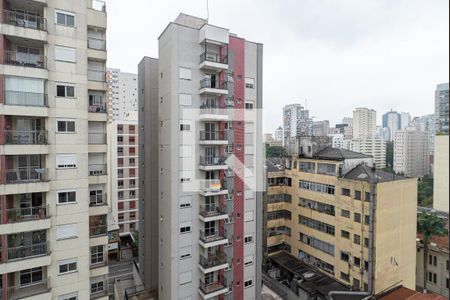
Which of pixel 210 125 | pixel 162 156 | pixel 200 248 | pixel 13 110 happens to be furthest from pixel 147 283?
pixel 13 110

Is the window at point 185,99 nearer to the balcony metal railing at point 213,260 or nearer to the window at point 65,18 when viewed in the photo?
the window at point 65,18

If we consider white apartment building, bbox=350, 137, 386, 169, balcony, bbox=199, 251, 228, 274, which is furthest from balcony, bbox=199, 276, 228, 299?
white apartment building, bbox=350, 137, 386, 169

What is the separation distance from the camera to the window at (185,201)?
563 inches

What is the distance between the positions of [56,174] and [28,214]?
6.25 feet

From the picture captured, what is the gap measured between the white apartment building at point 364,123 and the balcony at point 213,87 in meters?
42.7

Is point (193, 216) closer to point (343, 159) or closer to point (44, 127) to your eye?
point (44, 127)

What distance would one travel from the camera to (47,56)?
34.4ft

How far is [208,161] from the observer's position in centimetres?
1488

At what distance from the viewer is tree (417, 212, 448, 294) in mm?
20656

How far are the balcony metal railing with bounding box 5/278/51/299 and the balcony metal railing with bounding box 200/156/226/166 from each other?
847 centimetres

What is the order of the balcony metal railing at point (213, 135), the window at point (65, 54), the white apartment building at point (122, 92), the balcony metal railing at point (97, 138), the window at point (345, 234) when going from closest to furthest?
the window at point (65, 54), the balcony metal railing at point (97, 138), the balcony metal railing at point (213, 135), the window at point (345, 234), the white apartment building at point (122, 92)

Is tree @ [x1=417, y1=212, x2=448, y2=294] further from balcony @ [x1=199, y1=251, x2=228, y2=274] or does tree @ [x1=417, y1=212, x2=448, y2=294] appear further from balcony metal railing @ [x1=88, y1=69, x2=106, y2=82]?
balcony metal railing @ [x1=88, y1=69, x2=106, y2=82]

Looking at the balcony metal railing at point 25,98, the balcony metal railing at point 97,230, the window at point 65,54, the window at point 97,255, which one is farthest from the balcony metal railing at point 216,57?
the window at point 97,255

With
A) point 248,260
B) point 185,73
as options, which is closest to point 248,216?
point 248,260
